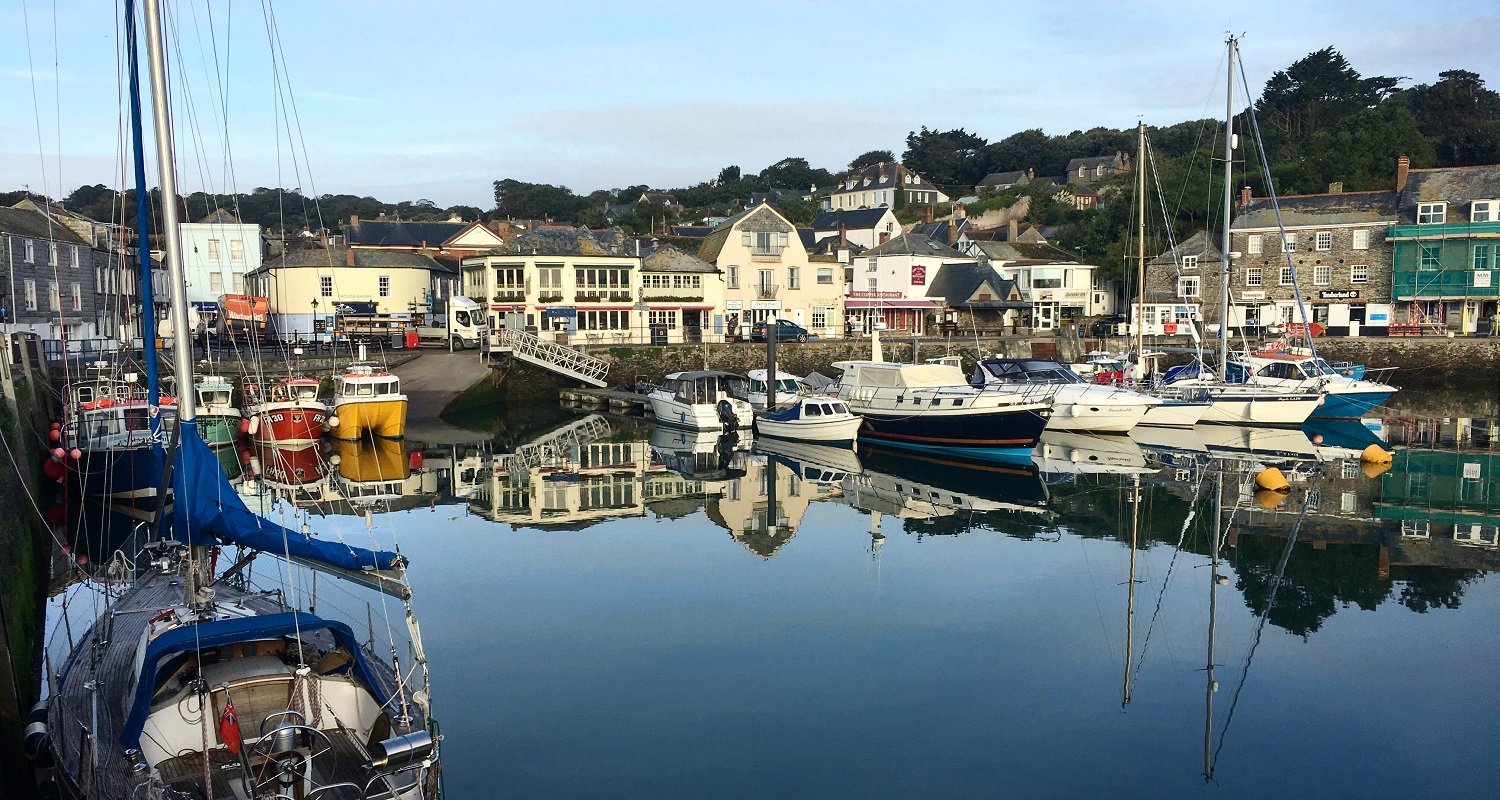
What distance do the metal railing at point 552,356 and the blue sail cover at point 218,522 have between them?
131ft

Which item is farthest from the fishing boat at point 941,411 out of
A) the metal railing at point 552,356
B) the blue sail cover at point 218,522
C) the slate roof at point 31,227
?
the slate roof at point 31,227

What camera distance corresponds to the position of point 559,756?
1404 centimetres

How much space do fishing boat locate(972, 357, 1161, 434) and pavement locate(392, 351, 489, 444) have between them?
22.7m

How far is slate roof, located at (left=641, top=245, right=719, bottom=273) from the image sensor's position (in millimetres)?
64000

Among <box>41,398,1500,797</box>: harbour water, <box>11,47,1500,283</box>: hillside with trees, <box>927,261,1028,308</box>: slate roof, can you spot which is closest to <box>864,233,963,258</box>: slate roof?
<box>927,261,1028,308</box>: slate roof

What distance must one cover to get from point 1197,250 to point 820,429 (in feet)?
144

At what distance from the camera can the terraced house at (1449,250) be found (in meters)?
65.2

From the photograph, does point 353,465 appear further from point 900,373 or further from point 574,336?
point 574,336

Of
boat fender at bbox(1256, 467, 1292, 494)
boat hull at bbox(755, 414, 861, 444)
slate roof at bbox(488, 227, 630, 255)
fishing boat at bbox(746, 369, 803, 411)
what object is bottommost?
boat fender at bbox(1256, 467, 1292, 494)

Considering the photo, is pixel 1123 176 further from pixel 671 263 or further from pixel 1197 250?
pixel 671 263

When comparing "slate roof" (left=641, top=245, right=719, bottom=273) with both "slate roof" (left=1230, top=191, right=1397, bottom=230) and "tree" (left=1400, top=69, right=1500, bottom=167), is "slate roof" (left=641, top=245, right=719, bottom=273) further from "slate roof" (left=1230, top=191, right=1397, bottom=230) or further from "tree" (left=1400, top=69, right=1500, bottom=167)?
"tree" (left=1400, top=69, right=1500, bottom=167)

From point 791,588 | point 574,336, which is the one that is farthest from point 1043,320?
point 791,588

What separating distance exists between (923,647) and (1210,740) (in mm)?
4853

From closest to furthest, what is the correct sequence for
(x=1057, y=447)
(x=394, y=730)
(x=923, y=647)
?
(x=394, y=730) → (x=923, y=647) → (x=1057, y=447)
